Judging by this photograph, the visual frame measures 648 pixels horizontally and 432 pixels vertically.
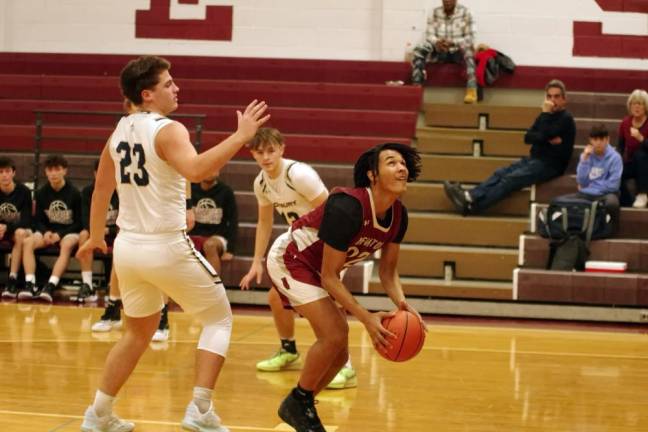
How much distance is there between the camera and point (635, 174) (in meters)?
9.68

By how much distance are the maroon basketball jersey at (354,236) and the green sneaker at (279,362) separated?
1.67 meters

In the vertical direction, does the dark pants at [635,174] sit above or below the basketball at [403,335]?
above

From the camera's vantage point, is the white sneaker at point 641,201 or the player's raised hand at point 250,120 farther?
the white sneaker at point 641,201

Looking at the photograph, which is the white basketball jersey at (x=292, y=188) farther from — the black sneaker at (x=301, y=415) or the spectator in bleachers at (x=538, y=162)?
the spectator in bleachers at (x=538, y=162)

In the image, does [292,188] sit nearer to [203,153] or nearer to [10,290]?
[203,153]

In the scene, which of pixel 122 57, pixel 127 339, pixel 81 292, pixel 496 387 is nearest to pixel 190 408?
pixel 127 339

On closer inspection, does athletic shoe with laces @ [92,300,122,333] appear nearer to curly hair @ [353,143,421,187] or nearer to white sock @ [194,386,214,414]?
white sock @ [194,386,214,414]

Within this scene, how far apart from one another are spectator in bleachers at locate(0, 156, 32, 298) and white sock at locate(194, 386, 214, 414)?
5.45 m

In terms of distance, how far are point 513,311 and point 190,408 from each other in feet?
16.3

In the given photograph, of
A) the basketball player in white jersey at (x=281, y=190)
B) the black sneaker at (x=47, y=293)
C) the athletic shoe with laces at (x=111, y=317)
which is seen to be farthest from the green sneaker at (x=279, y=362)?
the black sneaker at (x=47, y=293)

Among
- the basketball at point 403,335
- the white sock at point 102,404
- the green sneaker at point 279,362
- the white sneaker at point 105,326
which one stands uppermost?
the basketball at point 403,335

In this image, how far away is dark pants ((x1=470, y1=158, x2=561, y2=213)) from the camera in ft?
32.1

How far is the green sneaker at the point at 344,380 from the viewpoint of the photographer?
576cm

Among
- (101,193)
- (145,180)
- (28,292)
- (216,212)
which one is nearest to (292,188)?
(101,193)
